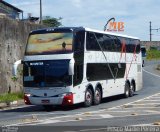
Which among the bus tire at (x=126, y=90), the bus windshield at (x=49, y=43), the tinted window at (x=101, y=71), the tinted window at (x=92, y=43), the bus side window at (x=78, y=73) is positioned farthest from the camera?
the bus tire at (x=126, y=90)

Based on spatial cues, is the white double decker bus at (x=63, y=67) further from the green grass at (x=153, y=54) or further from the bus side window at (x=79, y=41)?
the green grass at (x=153, y=54)

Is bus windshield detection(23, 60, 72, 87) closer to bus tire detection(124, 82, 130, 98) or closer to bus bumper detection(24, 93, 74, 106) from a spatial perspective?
bus bumper detection(24, 93, 74, 106)

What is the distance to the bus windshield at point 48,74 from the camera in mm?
21547

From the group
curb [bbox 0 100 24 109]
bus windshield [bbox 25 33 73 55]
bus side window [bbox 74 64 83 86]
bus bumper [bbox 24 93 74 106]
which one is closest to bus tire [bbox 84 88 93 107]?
bus side window [bbox 74 64 83 86]

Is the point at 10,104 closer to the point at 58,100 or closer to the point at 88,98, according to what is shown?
the point at 88,98

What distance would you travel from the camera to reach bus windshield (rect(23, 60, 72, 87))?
21547 mm

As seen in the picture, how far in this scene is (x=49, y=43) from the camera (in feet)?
72.6

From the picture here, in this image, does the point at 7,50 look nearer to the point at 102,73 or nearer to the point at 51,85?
the point at 102,73

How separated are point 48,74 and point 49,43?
141 centimetres

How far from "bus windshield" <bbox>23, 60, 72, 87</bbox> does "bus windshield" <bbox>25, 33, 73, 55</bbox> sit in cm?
53

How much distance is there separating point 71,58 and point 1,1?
47.8m

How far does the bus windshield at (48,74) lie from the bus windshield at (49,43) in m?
0.53

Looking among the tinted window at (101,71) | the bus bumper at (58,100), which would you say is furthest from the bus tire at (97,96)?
the bus bumper at (58,100)

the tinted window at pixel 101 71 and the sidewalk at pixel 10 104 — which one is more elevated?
the tinted window at pixel 101 71
